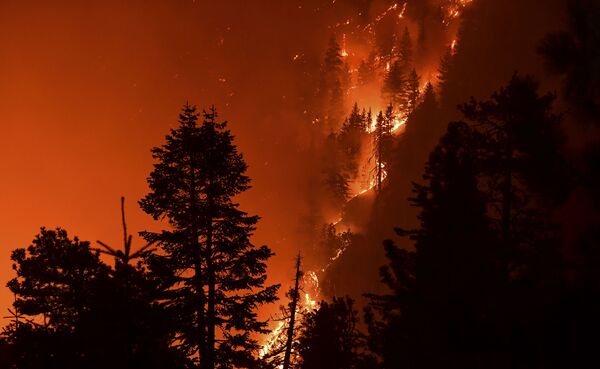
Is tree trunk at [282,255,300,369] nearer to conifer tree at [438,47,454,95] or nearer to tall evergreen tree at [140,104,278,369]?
tall evergreen tree at [140,104,278,369]

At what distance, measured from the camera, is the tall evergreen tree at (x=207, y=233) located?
14.5m

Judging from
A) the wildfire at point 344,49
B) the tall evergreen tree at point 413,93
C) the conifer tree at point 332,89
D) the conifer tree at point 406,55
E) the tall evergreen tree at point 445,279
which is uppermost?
the wildfire at point 344,49

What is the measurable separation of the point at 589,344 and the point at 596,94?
4.49 m

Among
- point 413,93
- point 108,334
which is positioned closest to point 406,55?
point 413,93

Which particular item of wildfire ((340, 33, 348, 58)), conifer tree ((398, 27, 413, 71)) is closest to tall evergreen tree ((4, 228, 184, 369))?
conifer tree ((398, 27, 413, 71))

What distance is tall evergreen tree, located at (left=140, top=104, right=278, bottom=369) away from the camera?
47.5 ft

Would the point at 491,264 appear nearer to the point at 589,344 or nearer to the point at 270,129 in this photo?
the point at 589,344

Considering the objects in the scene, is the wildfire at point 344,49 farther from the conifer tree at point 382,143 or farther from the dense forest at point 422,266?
the dense forest at point 422,266

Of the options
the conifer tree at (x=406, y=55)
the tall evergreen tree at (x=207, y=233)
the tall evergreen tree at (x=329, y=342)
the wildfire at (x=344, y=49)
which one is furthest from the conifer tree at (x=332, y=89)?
the tall evergreen tree at (x=207, y=233)

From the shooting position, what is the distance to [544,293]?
22.9 feet

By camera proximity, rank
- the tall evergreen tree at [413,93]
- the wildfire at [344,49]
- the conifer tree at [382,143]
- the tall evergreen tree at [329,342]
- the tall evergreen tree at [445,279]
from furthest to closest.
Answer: the wildfire at [344,49] < the tall evergreen tree at [413,93] < the conifer tree at [382,143] < the tall evergreen tree at [329,342] < the tall evergreen tree at [445,279]

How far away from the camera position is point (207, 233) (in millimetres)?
15023

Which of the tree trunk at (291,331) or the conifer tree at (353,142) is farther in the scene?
the conifer tree at (353,142)

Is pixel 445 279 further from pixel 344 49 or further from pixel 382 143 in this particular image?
pixel 344 49
